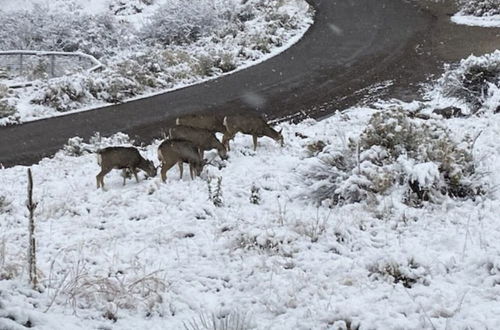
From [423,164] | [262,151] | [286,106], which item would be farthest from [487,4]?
[423,164]

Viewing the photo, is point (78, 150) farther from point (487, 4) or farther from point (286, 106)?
point (487, 4)

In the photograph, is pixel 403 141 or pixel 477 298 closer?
pixel 477 298

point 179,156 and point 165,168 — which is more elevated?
point 179,156

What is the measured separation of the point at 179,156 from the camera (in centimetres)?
1086

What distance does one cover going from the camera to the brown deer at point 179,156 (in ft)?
35.6

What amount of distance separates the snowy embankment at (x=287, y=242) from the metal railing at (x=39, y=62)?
12821 mm

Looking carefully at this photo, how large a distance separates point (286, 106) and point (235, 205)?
9741mm

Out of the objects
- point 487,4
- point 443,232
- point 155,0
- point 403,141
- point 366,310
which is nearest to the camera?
point 366,310

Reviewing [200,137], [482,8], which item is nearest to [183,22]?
[482,8]

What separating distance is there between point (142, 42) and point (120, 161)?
18506 mm

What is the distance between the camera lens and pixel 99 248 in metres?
7.43

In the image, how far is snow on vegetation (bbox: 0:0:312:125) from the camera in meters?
19.7

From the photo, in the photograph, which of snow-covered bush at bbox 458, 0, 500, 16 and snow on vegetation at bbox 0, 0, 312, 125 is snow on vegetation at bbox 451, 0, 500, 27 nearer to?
snow-covered bush at bbox 458, 0, 500, 16

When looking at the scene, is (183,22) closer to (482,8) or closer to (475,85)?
(482,8)
